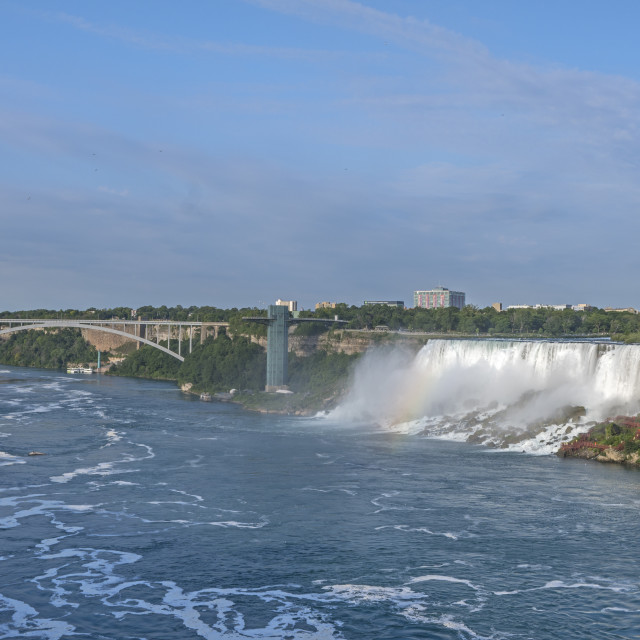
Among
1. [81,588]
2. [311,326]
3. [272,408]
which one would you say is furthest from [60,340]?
[81,588]

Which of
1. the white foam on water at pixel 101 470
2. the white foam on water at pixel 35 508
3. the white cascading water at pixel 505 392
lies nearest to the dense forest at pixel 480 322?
the white cascading water at pixel 505 392

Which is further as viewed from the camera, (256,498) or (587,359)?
(587,359)

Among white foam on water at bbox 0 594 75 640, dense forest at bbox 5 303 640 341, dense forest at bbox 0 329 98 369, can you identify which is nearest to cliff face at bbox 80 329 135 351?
dense forest at bbox 0 329 98 369

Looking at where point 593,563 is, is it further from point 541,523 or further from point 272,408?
point 272,408

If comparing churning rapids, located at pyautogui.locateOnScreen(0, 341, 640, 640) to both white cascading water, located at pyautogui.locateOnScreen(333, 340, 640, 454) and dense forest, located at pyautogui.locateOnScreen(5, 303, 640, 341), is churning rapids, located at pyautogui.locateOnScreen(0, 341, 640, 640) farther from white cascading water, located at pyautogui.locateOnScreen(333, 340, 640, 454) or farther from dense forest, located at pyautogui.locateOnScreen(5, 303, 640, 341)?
dense forest, located at pyautogui.locateOnScreen(5, 303, 640, 341)

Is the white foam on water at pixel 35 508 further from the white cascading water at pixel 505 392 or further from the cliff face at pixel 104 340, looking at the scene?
the cliff face at pixel 104 340

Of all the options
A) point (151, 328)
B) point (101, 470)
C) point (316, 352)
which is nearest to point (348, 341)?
point (316, 352)

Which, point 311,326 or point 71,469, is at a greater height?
point 311,326
